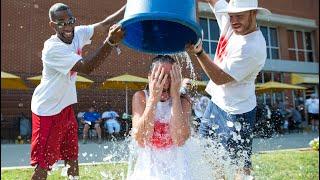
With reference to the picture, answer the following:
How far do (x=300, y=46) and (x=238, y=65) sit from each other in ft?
92.0

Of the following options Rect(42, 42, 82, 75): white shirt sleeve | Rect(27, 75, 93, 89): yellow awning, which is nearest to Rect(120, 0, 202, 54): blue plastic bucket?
Rect(42, 42, 82, 75): white shirt sleeve

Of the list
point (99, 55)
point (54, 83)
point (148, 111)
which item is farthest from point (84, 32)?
point (148, 111)

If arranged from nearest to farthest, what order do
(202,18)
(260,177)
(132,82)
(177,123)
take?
(177,123)
(260,177)
(132,82)
(202,18)

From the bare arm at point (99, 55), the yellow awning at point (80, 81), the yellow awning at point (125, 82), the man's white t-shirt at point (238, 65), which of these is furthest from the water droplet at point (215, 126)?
the yellow awning at point (80, 81)

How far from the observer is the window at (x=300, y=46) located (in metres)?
30.2

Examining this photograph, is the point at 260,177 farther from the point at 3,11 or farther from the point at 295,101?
the point at 295,101

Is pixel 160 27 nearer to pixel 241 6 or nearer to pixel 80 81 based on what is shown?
pixel 241 6

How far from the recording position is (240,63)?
13.0 feet

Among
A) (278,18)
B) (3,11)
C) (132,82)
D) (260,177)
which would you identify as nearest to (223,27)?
(260,177)

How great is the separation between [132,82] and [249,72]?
481 inches

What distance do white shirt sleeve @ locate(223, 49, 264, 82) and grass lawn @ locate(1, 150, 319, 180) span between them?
1.80 metres

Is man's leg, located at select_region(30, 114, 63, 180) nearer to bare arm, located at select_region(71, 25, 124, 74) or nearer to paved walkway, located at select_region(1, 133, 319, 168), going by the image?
bare arm, located at select_region(71, 25, 124, 74)

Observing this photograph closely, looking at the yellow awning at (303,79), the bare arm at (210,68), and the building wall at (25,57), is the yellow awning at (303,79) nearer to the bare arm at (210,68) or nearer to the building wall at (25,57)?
the building wall at (25,57)

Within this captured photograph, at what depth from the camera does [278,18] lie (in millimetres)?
28188
